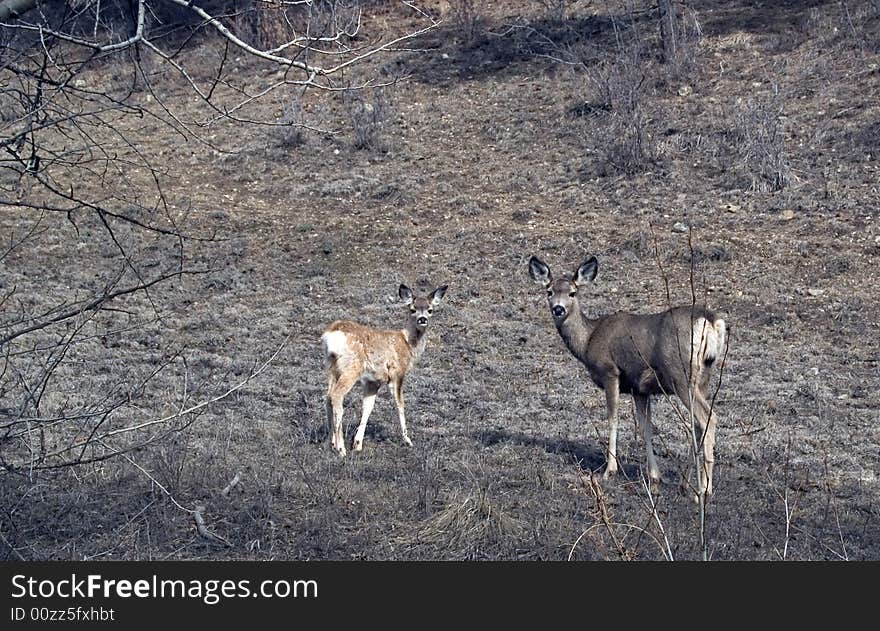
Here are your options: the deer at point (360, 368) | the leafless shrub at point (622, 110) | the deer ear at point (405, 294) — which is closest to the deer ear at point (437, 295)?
the deer ear at point (405, 294)

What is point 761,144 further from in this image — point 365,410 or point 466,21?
point 365,410

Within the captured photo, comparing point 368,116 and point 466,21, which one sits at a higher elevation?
point 466,21

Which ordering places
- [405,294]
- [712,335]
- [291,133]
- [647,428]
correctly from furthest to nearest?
[291,133]
[405,294]
[647,428]
[712,335]

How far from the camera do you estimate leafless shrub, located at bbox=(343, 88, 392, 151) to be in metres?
22.1

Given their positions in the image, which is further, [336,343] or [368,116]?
[368,116]

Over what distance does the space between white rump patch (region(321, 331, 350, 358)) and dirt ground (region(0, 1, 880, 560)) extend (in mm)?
877

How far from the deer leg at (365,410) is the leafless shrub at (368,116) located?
10623mm

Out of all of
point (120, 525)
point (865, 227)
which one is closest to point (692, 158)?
point (865, 227)

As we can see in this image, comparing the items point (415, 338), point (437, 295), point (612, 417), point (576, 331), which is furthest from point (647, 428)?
point (437, 295)

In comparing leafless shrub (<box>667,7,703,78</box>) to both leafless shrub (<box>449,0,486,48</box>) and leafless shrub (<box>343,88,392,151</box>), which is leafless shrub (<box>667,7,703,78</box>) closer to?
leafless shrub (<box>449,0,486,48</box>)

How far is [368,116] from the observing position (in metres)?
22.6

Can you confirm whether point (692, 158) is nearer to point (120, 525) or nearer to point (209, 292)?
point (209, 292)

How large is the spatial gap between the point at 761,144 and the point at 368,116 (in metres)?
7.43

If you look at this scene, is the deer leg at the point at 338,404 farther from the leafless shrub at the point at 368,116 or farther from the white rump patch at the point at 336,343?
the leafless shrub at the point at 368,116
